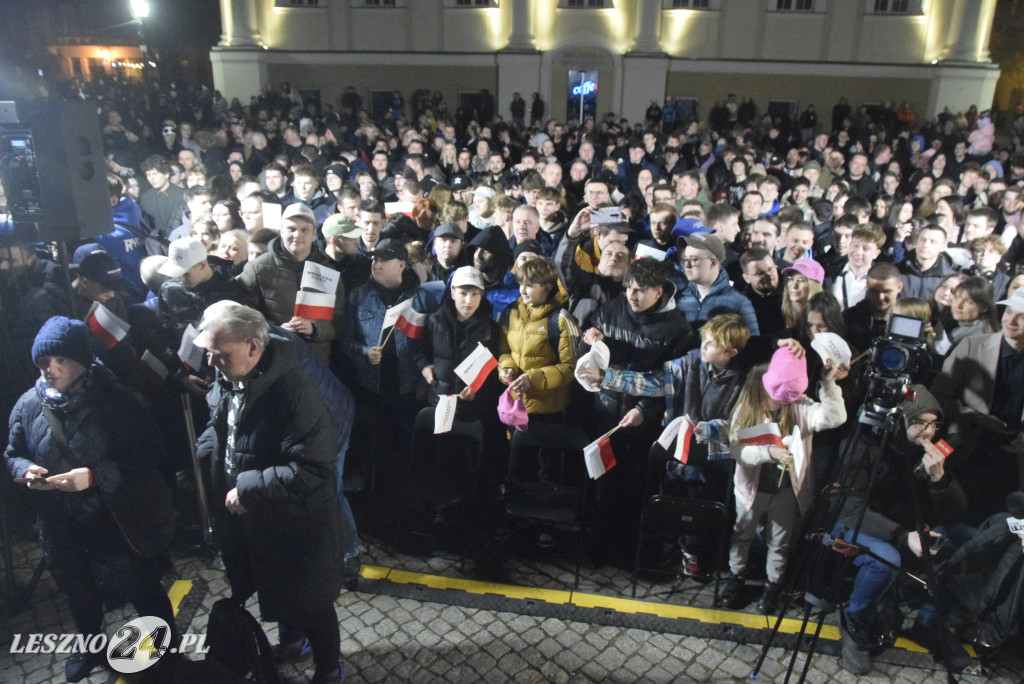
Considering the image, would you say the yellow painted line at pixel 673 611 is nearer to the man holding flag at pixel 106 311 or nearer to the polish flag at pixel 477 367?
the polish flag at pixel 477 367

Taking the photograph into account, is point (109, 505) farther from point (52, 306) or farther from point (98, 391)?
point (52, 306)

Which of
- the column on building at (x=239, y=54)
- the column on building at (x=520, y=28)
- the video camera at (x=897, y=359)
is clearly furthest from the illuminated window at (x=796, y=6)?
the video camera at (x=897, y=359)

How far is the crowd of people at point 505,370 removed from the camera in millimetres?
3363

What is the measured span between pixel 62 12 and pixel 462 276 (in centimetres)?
4684

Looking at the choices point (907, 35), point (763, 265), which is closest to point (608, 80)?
point (907, 35)

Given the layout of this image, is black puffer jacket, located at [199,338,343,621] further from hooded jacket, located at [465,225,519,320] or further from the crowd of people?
hooded jacket, located at [465,225,519,320]

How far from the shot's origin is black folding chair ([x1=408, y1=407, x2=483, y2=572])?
15.6 feet

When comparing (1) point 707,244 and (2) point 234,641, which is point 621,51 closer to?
(1) point 707,244

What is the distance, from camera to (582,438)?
4.64 metres

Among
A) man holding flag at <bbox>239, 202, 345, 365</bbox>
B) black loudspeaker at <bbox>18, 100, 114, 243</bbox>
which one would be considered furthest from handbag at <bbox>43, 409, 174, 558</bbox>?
man holding flag at <bbox>239, 202, 345, 365</bbox>

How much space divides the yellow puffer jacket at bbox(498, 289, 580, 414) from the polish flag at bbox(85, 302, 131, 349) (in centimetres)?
252

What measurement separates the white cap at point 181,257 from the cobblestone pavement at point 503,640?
204cm

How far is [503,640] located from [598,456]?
122cm

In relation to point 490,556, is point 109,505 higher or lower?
higher
